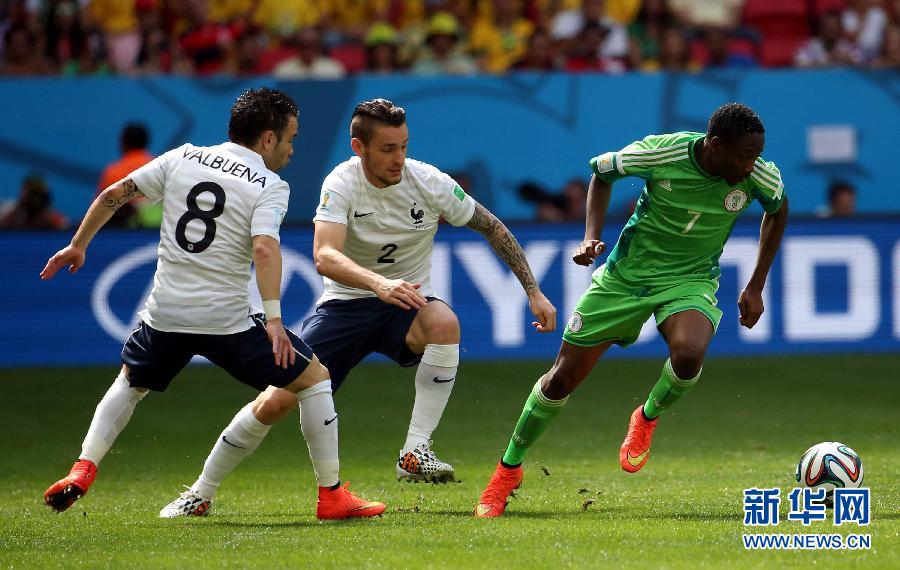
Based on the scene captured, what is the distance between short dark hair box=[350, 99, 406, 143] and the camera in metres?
6.84

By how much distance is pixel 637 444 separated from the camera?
7.24m

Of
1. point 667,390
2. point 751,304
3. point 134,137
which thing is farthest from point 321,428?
point 134,137

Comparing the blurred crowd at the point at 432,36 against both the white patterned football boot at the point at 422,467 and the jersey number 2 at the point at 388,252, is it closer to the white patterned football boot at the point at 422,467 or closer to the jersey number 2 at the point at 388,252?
the jersey number 2 at the point at 388,252

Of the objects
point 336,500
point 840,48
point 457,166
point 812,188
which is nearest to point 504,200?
point 457,166

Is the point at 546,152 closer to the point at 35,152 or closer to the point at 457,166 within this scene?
the point at 457,166

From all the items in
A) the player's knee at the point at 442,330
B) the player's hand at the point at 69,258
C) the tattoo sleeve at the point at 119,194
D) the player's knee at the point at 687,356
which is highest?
the tattoo sleeve at the point at 119,194

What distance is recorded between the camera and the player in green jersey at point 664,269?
22.6 ft

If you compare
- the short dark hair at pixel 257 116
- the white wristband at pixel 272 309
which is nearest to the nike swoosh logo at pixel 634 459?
the white wristband at pixel 272 309

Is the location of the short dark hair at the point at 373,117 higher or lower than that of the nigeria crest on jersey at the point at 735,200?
higher

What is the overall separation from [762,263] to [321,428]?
243cm

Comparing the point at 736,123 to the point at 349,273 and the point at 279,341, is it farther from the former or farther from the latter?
the point at 279,341

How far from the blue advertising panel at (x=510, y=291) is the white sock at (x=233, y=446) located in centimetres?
574

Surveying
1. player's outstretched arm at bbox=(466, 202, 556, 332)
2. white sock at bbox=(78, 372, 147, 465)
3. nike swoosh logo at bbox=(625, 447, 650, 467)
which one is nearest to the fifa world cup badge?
player's outstretched arm at bbox=(466, 202, 556, 332)

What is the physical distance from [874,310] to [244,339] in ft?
27.8
